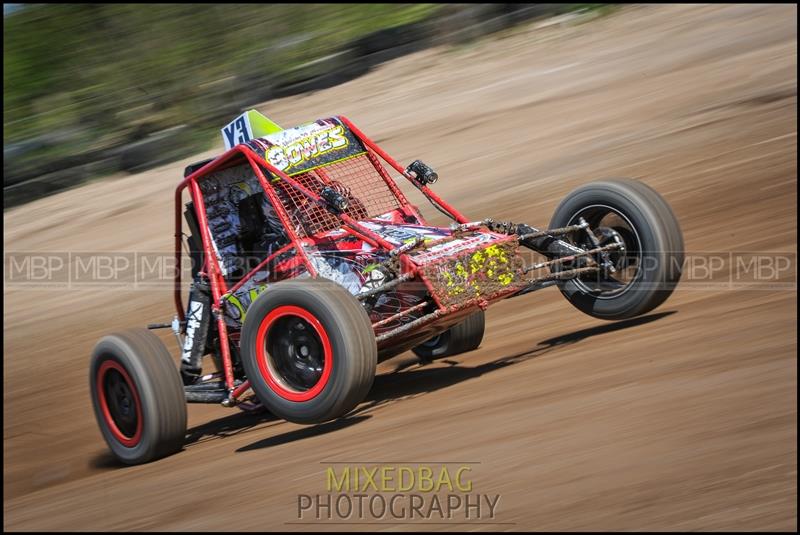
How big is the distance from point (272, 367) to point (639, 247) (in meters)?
2.40

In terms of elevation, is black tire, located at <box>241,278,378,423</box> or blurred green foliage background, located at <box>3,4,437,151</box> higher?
blurred green foliage background, located at <box>3,4,437,151</box>

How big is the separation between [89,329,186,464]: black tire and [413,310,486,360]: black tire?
2003 millimetres

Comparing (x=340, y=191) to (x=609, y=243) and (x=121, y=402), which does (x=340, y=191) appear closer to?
(x=609, y=243)

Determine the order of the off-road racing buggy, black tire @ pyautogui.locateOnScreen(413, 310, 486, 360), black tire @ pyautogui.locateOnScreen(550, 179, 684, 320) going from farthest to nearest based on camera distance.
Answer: black tire @ pyautogui.locateOnScreen(413, 310, 486, 360), black tire @ pyautogui.locateOnScreen(550, 179, 684, 320), the off-road racing buggy

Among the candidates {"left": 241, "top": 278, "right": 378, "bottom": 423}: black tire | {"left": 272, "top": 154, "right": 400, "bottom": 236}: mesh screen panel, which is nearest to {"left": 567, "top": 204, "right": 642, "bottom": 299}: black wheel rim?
{"left": 272, "top": 154, "right": 400, "bottom": 236}: mesh screen panel

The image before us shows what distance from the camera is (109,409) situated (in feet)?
23.2

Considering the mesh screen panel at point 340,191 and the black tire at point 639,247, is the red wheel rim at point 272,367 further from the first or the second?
the black tire at point 639,247

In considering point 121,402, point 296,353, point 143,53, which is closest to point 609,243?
point 296,353

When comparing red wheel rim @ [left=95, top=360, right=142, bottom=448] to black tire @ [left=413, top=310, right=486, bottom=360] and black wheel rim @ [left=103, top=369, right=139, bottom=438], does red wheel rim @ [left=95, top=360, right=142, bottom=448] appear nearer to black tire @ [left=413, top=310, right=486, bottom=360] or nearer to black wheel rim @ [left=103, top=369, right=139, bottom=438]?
black wheel rim @ [left=103, top=369, right=139, bottom=438]

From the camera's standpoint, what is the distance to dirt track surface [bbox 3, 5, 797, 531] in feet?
14.8

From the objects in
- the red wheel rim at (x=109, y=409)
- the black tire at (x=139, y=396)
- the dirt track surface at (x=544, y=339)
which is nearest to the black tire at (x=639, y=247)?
the dirt track surface at (x=544, y=339)

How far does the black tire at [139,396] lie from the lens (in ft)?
21.5

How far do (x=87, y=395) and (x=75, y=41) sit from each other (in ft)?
53.7

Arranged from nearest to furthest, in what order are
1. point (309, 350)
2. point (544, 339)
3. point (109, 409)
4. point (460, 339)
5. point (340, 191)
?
point (309, 350), point (109, 409), point (340, 191), point (544, 339), point (460, 339)
